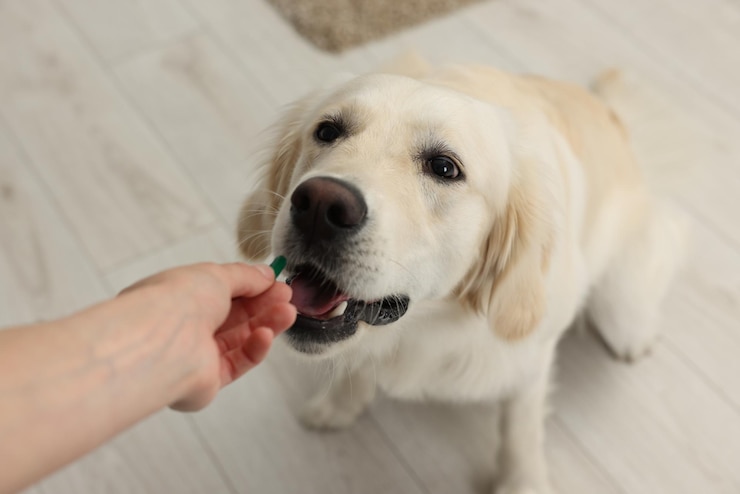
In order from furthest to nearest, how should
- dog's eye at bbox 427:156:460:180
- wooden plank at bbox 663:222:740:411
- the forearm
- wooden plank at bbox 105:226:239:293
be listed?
wooden plank at bbox 105:226:239:293
wooden plank at bbox 663:222:740:411
dog's eye at bbox 427:156:460:180
the forearm

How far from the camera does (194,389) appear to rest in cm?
70

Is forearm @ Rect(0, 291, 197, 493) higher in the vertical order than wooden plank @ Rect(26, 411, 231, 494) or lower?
higher

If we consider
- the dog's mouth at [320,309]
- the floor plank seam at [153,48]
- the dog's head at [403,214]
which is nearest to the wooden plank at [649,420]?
the dog's head at [403,214]

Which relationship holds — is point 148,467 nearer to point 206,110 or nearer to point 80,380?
point 80,380

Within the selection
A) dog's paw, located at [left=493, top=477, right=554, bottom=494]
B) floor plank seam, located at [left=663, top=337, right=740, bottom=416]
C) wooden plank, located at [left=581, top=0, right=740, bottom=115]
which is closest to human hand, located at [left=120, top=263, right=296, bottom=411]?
dog's paw, located at [left=493, top=477, right=554, bottom=494]

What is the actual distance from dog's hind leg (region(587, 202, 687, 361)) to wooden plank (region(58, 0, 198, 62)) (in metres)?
1.63

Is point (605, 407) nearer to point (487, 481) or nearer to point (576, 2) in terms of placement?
point (487, 481)

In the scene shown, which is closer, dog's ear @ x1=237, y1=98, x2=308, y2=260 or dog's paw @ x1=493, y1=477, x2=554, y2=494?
dog's ear @ x1=237, y1=98, x2=308, y2=260

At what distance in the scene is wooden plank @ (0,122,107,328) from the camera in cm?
173

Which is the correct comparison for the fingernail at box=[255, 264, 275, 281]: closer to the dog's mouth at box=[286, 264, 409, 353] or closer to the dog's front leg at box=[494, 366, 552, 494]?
the dog's mouth at box=[286, 264, 409, 353]

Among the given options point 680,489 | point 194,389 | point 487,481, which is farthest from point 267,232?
point 680,489

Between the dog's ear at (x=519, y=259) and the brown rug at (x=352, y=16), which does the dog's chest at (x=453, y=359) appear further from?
the brown rug at (x=352, y=16)

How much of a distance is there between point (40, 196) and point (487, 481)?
57.8 inches

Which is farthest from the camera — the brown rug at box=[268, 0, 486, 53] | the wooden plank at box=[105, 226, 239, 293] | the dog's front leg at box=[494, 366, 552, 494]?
the brown rug at box=[268, 0, 486, 53]
